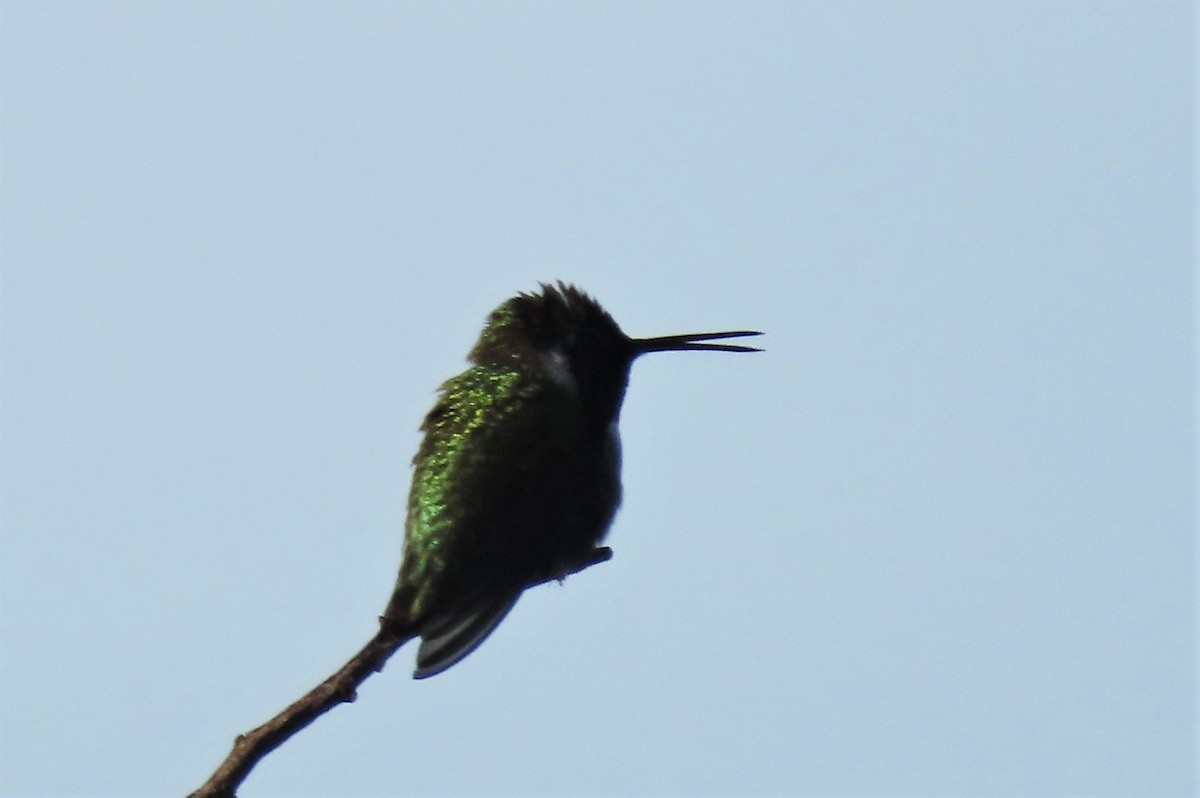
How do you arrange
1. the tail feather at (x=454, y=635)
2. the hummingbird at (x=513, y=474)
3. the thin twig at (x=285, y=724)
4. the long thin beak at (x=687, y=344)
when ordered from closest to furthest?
1. the thin twig at (x=285, y=724)
2. the tail feather at (x=454, y=635)
3. the hummingbird at (x=513, y=474)
4. the long thin beak at (x=687, y=344)

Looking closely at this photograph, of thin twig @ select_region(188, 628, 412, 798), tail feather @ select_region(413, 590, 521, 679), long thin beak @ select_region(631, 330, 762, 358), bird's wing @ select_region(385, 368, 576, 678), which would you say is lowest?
thin twig @ select_region(188, 628, 412, 798)

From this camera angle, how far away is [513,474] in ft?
16.8

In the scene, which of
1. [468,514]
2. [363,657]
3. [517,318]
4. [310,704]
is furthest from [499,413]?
[310,704]

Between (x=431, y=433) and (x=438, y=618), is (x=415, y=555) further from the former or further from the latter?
(x=431, y=433)

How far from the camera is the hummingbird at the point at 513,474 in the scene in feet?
15.5

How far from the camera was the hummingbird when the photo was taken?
473 cm

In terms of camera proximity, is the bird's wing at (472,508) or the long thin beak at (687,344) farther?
the long thin beak at (687,344)

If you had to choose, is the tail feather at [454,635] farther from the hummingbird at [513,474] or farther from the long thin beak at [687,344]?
the long thin beak at [687,344]

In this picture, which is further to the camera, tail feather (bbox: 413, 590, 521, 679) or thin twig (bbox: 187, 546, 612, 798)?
tail feather (bbox: 413, 590, 521, 679)

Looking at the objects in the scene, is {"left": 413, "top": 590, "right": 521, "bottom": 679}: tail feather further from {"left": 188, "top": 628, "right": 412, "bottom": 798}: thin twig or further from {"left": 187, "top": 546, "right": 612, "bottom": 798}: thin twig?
{"left": 188, "top": 628, "right": 412, "bottom": 798}: thin twig

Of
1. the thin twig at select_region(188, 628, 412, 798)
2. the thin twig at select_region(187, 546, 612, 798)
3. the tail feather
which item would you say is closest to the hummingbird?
the tail feather

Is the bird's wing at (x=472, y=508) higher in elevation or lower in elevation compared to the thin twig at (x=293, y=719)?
higher

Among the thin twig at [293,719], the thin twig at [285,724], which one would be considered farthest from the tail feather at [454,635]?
the thin twig at [285,724]

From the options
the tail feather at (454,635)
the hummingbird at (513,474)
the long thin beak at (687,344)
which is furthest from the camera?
the long thin beak at (687,344)
